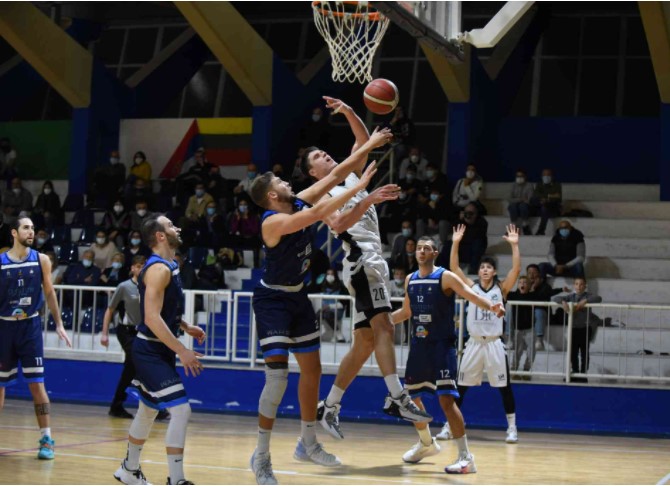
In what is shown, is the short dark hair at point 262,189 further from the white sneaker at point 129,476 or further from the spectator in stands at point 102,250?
the spectator in stands at point 102,250

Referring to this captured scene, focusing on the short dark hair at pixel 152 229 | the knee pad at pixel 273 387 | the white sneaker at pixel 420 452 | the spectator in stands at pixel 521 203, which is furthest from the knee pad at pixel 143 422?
the spectator in stands at pixel 521 203

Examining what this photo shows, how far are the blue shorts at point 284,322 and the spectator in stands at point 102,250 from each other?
10.3 metres

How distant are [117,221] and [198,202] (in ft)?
4.93

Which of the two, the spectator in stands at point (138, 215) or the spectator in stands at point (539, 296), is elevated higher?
the spectator in stands at point (138, 215)

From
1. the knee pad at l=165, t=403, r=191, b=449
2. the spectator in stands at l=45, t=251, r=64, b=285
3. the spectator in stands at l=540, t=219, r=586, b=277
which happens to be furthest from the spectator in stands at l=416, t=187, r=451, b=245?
the knee pad at l=165, t=403, r=191, b=449

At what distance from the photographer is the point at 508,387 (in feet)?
36.9

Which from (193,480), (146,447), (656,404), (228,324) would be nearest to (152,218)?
(193,480)

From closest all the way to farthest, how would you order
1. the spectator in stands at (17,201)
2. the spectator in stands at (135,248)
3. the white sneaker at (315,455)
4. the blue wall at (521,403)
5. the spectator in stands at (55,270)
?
the white sneaker at (315,455) → the blue wall at (521,403) → the spectator in stands at (55,270) → the spectator in stands at (135,248) → the spectator in stands at (17,201)

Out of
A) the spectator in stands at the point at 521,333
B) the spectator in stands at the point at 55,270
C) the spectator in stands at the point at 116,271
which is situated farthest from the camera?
the spectator in stands at the point at 55,270

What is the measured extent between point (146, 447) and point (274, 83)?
36.3 feet

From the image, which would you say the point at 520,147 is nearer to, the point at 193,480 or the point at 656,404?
the point at 656,404

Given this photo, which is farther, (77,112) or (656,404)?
(77,112)

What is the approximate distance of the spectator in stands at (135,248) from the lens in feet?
55.1

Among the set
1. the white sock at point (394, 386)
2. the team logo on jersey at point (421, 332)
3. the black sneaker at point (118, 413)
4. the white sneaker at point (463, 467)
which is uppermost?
the team logo on jersey at point (421, 332)
